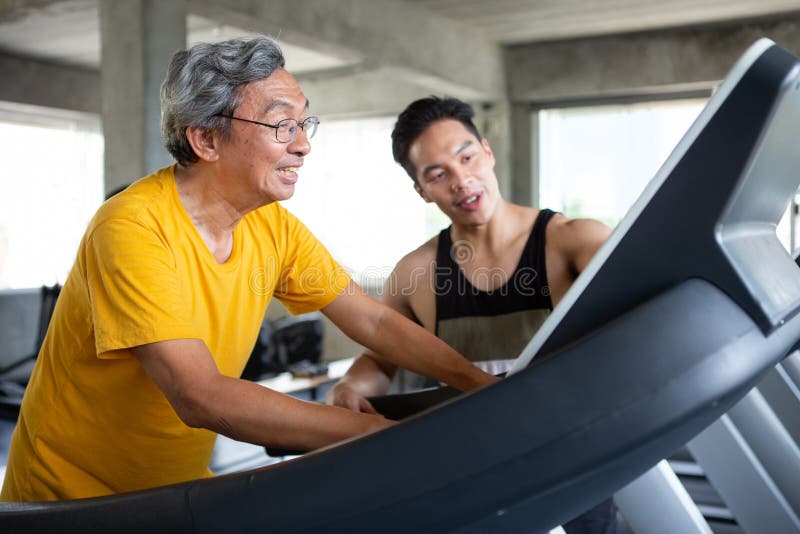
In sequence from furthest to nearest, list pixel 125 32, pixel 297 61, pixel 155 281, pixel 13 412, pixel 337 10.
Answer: pixel 297 61, pixel 337 10, pixel 13 412, pixel 125 32, pixel 155 281

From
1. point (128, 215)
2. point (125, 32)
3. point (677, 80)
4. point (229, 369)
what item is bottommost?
point (229, 369)

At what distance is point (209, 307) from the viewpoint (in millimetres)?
1253

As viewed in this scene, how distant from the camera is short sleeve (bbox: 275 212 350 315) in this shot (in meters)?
1.46

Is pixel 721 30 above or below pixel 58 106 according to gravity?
below

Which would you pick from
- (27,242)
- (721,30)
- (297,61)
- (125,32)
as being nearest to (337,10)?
(125,32)

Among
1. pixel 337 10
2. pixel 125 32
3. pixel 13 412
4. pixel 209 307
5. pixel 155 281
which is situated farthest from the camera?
pixel 337 10

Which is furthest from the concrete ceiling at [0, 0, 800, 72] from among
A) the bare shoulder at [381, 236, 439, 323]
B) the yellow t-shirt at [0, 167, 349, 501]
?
the yellow t-shirt at [0, 167, 349, 501]

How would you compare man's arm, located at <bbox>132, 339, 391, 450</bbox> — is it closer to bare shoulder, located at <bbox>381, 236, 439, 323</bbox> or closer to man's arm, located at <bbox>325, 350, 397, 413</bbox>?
man's arm, located at <bbox>325, 350, 397, 413</bbox>

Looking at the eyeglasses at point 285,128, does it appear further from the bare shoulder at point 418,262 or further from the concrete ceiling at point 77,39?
the concrete ceiling at point 77,39

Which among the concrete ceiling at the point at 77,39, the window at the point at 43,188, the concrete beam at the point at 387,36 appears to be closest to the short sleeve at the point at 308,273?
the concrete beam at the point at 387,36

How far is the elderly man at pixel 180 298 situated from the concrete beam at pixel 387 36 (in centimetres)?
352

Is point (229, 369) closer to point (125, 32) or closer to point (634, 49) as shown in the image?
point (125, 32)

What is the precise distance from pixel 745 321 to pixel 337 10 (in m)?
5.59

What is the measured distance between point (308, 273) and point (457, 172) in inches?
21.1
